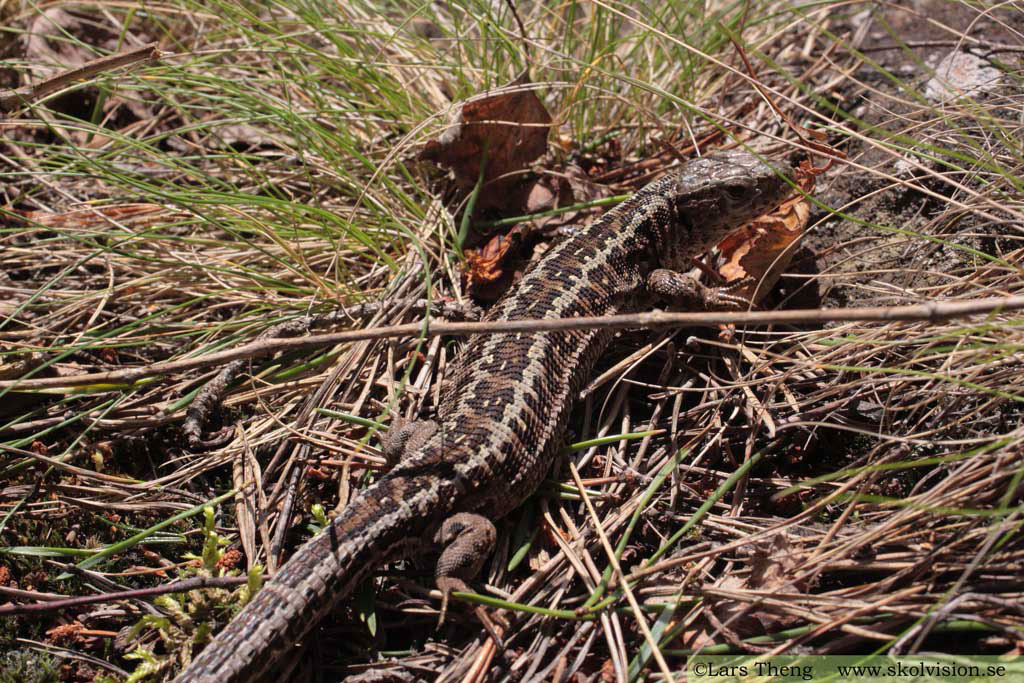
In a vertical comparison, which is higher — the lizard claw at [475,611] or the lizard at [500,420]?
the lizard at [500,420]

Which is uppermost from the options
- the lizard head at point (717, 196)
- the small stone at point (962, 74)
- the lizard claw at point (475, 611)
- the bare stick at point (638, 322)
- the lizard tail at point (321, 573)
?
the small stone at point (962, 74)

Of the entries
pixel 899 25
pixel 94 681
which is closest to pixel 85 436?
pixel 94 681

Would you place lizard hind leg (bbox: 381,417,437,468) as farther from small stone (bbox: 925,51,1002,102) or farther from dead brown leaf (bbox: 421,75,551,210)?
small stone (bbox: 925,51,1002,102)

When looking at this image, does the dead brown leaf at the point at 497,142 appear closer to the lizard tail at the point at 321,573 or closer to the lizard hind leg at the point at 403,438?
the lizard hind leg at the point at 403,438

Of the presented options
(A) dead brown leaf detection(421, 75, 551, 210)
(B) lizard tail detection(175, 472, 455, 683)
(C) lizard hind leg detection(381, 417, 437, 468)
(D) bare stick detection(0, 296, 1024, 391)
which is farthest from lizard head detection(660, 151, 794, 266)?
(B) lizard tail detection(175, 472, 455, 683)

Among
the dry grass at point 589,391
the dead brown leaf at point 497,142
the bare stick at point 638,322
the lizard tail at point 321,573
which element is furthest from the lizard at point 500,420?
the bare stick at point 638,322

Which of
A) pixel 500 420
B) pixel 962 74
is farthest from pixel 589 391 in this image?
pixel 962 74

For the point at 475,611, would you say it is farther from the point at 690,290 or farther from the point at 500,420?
the point at 690,290
